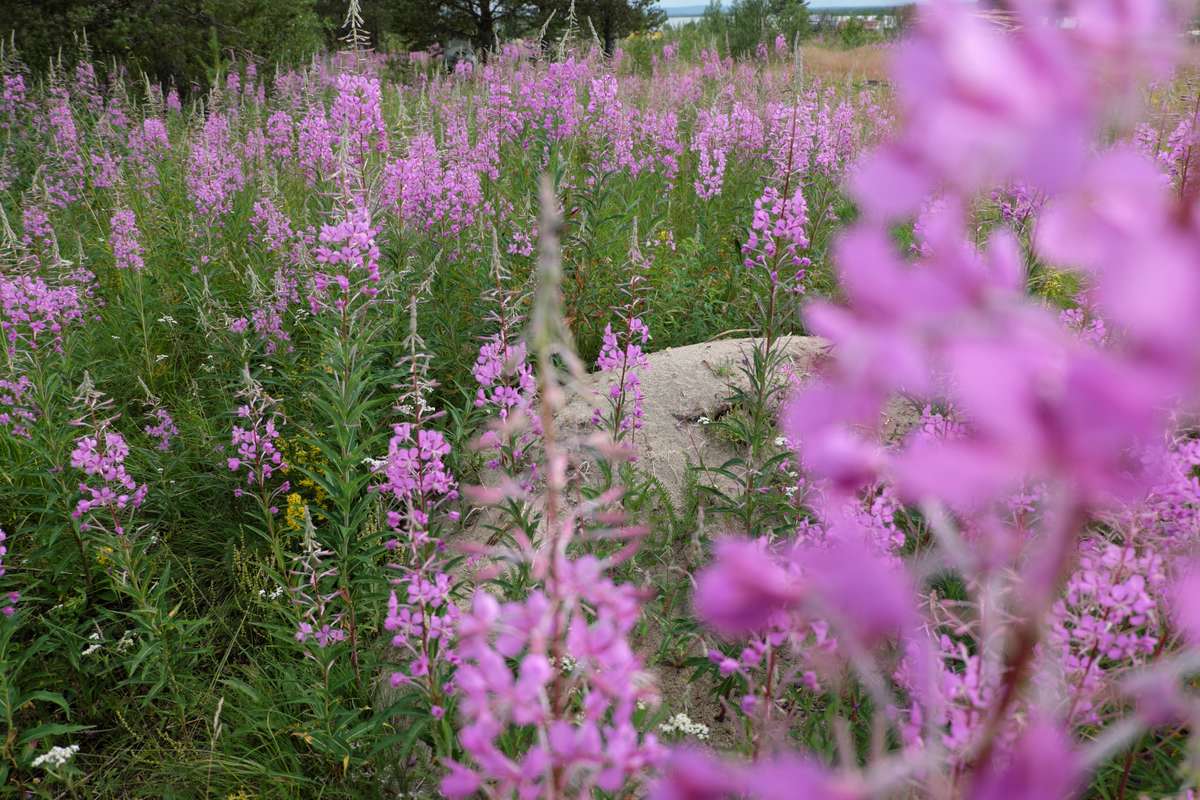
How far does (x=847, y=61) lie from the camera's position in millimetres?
19766

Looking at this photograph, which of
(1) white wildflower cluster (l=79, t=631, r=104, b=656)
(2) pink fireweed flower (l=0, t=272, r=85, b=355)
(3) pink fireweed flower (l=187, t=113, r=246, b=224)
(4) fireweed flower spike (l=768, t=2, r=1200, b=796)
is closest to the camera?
(4) fireweed flower spike (l=768, t=2, r=1200, b=796)

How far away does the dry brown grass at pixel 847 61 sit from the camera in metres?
17.1

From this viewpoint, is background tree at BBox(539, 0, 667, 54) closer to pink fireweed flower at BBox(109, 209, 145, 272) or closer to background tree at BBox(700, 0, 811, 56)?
background tree at BBox(700, 0, 811, 56)

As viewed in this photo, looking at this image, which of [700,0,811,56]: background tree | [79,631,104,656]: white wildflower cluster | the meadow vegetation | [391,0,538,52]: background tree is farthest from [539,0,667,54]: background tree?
[79,631,104,656]: white wildflower cluster

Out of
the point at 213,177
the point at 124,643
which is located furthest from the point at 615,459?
the point at 213,177

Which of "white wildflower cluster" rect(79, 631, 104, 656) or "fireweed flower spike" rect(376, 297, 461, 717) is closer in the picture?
"fireweed flower spike" rect(376, 297, 461, 717)

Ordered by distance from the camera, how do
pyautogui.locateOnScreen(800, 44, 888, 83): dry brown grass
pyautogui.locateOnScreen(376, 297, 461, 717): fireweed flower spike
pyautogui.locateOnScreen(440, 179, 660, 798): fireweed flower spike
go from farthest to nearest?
pyautogui.locateOnScreen(800, 44, 888, 83): dry brown grass → pyautogui.locateOnScreen(376, 297, 461, 717): fireweed flower spike → pyautogui.locateOnScreen(440, 179, 660, 798): fireweed flower spike

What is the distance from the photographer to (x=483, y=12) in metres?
19.9

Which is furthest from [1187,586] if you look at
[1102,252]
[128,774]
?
[128,774]

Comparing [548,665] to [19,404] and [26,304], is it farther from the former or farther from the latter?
[26,304]

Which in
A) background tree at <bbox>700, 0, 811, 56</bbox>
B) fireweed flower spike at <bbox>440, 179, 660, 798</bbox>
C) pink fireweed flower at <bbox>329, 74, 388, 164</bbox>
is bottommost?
fireweed flower spike at <bbox>440, 179, 660, 798</bbox>

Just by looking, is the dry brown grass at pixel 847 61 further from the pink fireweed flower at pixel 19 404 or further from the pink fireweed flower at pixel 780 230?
the pink fireweed flower at pixel 19 404

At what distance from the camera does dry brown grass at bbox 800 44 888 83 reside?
17.1 m

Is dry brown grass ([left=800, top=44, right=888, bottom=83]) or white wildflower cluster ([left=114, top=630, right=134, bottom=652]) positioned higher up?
dry brown grass ([left=800, top=44, right=888, bottom=83])
